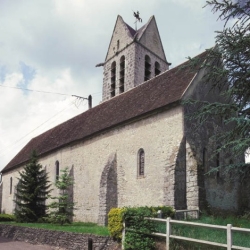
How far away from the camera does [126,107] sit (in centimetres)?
2381

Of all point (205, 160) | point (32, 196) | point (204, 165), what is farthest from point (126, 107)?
point (32, 196)

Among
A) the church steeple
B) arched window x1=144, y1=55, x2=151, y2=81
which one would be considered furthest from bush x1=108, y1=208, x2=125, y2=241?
arched window x1=144, y1=55, x2=151, y2=81

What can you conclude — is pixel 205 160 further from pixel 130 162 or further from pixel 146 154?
pixel 130 162

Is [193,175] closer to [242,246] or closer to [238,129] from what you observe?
[238,129]

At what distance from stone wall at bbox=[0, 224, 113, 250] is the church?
4647 millimetres

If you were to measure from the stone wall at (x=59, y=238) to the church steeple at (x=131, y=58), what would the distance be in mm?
16791

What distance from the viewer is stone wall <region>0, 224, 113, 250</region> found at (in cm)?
1333

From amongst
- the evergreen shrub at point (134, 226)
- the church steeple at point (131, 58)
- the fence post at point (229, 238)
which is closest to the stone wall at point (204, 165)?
the evergreen shrub at point (134, 226)

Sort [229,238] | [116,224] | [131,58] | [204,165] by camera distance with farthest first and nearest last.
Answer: [131,58], [204,165], [116,224], [229,238]

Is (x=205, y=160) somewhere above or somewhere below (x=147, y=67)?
below

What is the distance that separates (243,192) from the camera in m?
21.0

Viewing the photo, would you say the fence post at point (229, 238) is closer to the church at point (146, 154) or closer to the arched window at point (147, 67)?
the church at point (146, 154)

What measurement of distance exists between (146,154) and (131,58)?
14.2m

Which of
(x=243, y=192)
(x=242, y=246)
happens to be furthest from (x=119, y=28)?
(x=242, y=246)
